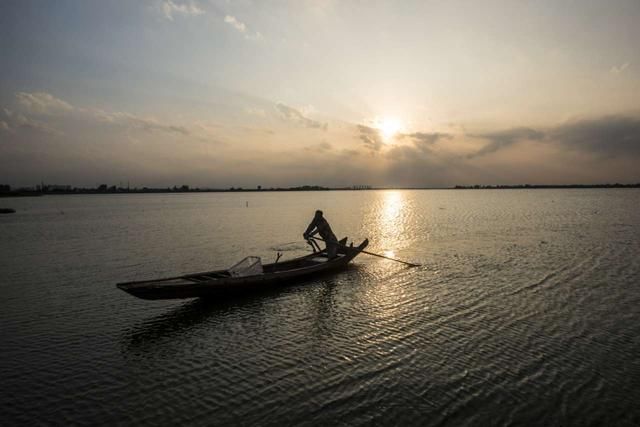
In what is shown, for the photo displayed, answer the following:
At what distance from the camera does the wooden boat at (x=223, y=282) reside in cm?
1132

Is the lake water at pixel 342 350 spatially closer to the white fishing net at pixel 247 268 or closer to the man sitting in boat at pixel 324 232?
the white fishing net at pixel 247 268

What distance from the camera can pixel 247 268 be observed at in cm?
1430

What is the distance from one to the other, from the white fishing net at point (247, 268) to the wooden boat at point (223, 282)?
7.5 inches

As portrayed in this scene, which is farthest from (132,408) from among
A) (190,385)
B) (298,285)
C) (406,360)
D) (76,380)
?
(298,285)

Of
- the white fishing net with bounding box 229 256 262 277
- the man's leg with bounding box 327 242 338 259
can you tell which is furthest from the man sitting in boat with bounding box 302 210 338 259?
the white fishing net with bounding box 229 256 262 277

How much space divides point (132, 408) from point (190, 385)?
1.14 meters

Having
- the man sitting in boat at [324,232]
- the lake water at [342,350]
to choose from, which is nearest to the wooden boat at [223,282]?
the man sitting in boat at [324,232]

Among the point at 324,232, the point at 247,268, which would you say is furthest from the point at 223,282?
the point at 324,232

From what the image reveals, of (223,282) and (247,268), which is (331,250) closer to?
(247,268)

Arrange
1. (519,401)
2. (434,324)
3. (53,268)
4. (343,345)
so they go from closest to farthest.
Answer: (519,401) < (343,345) < (434,324) < (53,268)

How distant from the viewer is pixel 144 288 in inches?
436

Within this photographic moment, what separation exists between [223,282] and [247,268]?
1.41 m

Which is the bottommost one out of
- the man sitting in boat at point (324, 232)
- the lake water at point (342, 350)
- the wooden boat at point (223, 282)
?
the lake water at point (342, 350)

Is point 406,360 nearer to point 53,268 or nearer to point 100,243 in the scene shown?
point 53,268
